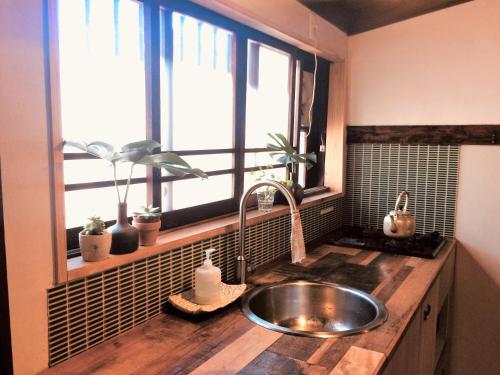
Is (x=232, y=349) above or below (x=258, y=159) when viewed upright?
below

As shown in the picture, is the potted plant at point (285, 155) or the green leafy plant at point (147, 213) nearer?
the green leafy plant at point (147, 213)

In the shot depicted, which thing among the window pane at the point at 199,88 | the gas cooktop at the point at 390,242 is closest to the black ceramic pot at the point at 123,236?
the window pane at the point at 199,88

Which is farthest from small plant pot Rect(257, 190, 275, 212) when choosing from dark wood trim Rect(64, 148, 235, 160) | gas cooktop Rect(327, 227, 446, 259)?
gas cooktop Rect(327, 227, 446, 259)

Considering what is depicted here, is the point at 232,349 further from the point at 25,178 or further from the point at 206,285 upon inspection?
the point at 25,178

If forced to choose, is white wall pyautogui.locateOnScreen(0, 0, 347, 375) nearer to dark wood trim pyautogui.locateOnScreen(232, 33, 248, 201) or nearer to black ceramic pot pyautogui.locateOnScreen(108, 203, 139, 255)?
black ceramic pot pyautogui.locateOnScreen(108, 203, 139, 255)

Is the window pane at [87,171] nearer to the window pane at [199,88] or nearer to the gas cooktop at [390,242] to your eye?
the window pane at [199,88]

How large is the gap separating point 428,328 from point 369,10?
167 centimetres

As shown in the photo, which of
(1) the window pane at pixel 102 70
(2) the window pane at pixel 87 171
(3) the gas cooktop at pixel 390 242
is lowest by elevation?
(3) the gas cooktop at pixel 390 242

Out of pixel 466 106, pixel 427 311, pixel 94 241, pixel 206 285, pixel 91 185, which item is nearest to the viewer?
pixel 94 241

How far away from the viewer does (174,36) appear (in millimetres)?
1658

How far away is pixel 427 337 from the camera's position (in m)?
1.83

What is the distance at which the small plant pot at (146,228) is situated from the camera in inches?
53.0

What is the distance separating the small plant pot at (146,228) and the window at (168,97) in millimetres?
136

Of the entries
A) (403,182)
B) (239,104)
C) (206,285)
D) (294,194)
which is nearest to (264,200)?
(294,194)
